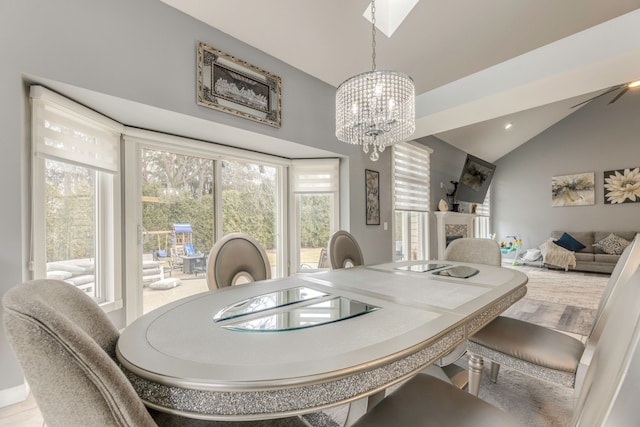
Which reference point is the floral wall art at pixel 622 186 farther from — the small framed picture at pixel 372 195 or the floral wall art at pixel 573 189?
the small framed picture at pixel 372 195

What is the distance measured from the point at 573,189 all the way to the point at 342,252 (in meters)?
7.20

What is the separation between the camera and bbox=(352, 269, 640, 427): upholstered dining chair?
34 centimetres

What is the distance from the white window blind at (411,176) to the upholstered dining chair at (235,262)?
2916 millimetres

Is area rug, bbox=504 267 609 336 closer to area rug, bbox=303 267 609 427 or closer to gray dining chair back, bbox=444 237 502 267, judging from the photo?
area rug, bbox=303 267 609 427

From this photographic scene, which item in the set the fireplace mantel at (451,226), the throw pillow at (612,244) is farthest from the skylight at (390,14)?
the throw pillow at (612,244)

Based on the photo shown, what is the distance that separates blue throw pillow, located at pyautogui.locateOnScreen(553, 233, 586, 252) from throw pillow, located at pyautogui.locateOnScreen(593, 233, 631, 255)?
0.29m

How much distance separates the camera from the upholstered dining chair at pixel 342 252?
2225 mm

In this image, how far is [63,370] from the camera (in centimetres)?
44

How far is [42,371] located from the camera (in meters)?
0.43

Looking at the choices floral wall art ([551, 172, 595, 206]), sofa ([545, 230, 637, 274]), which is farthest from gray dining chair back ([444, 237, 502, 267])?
floral wall art ([551, 172, 595, 206])

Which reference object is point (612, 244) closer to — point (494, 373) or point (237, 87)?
point (494, 373)

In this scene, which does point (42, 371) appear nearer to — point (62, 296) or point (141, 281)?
point (62, 296)

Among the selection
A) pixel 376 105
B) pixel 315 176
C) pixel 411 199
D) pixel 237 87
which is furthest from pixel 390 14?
pixel 411 199

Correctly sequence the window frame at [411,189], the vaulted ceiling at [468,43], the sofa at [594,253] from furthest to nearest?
the sofa at [594,253], the window frame at [411,189], the vaulted ceiling at [468,43]
